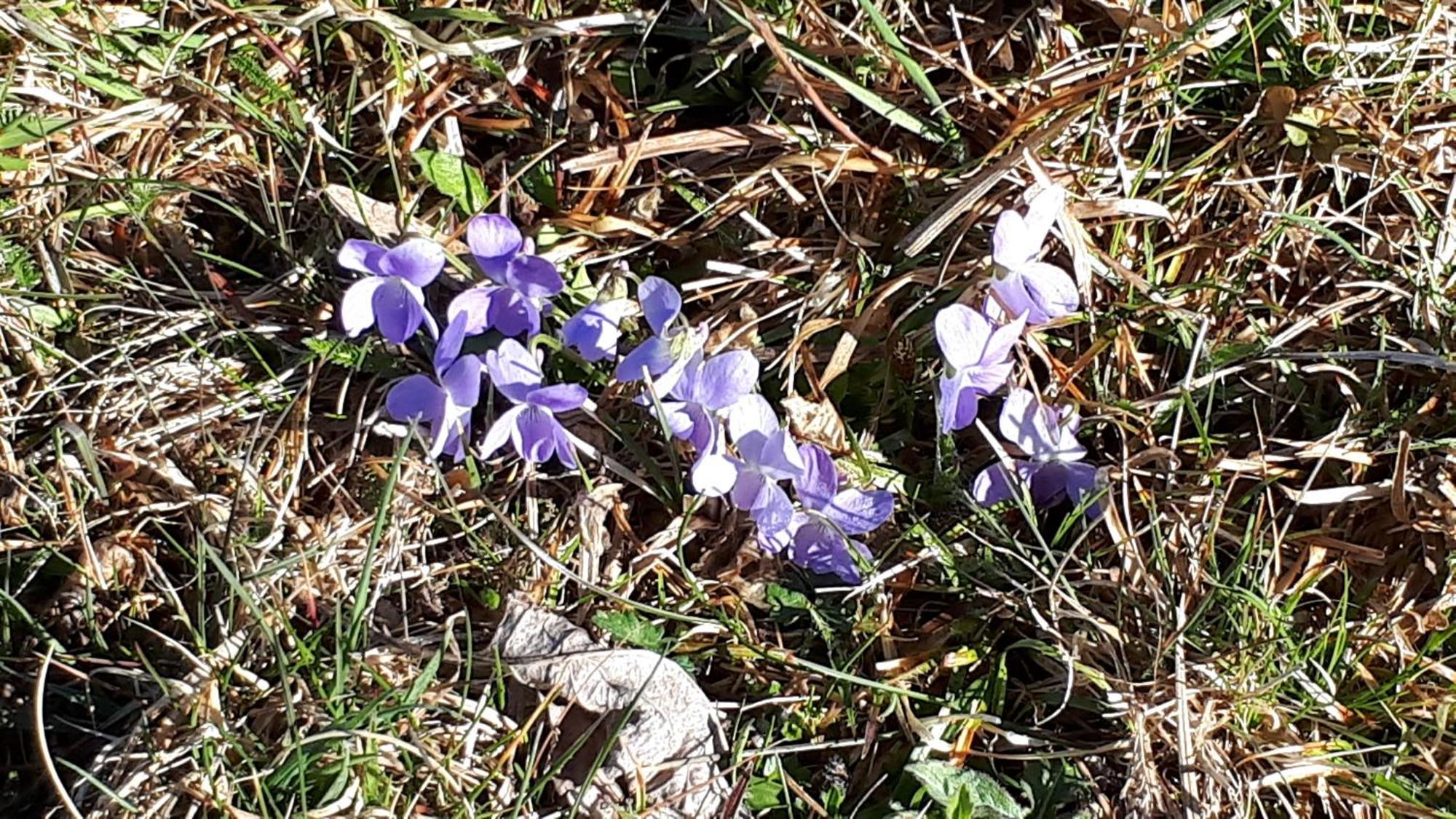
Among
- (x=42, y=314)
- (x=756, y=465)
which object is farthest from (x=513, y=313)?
(x=42, y=314)

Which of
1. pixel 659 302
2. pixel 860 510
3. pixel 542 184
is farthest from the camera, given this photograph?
pixel 542 184

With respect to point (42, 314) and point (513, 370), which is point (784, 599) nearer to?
point (513, 370)

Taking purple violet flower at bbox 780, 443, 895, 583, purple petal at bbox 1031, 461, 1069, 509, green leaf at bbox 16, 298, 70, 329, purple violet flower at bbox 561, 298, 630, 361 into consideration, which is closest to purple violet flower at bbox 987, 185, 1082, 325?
purple petal at bbox 1031, 461, 1069, 509

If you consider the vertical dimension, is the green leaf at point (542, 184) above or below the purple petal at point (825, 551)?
above

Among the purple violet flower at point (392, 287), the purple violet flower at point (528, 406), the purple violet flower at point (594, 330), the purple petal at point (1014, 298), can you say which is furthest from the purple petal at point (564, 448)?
the purple petal at point (1014, 298)

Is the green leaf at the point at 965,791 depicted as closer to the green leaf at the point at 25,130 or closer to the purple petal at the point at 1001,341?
the purple petal at the point at 1001,341

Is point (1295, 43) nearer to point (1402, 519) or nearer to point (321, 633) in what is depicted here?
point (1402, 519)
